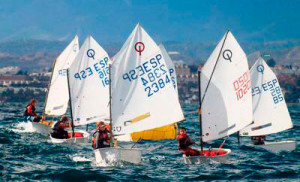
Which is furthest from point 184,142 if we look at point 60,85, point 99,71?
point 60,85

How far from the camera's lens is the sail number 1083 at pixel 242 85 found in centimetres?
4042

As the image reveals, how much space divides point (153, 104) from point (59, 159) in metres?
5.39

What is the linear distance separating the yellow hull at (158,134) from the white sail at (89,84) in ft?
22.5

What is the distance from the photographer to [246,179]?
33656 mm

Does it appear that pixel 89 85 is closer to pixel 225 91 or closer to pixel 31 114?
pixel 31 114

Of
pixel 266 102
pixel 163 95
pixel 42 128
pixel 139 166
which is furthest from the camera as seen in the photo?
pixel 42 128

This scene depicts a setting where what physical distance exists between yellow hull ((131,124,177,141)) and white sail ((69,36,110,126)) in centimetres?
685

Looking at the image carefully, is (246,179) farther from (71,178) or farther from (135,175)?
(71,178)

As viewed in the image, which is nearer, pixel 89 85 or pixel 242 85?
pixel 242 85

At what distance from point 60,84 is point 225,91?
22.6 metres

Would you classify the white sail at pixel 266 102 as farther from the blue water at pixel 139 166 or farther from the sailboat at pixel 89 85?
the sailboat at pixel 89 85

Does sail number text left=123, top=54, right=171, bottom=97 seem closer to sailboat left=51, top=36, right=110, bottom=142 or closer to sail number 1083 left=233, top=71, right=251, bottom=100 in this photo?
sail number 1083 left=233, top=71, right=251, bottom=100

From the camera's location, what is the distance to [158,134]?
1714 inches

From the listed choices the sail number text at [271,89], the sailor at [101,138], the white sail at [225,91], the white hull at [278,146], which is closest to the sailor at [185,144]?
the white sail at [225,91]
